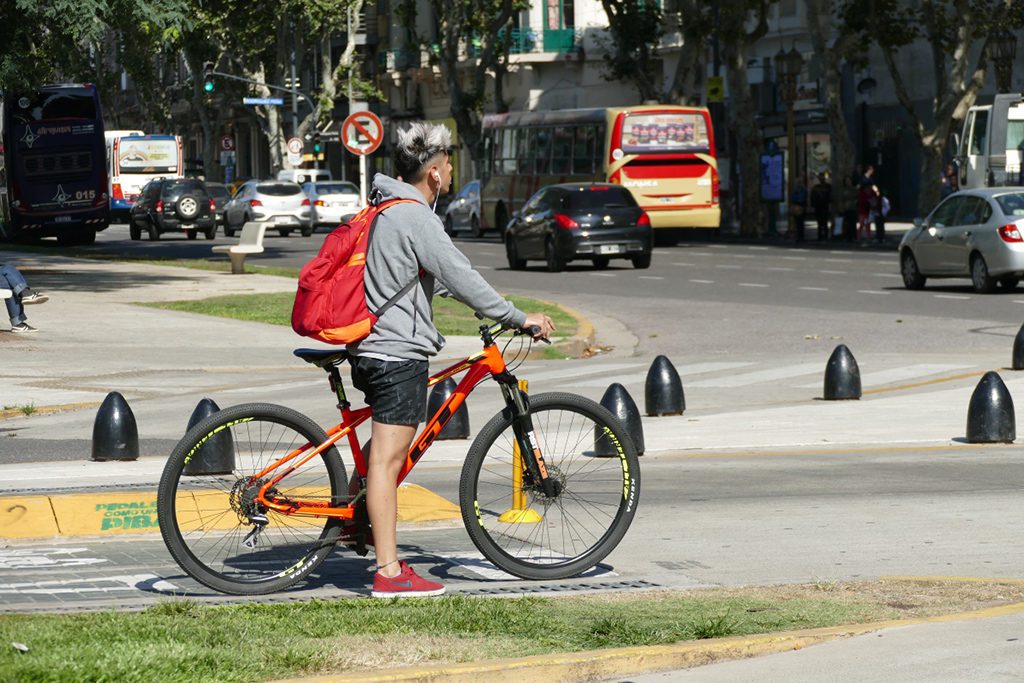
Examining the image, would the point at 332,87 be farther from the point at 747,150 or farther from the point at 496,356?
the point at 496,356

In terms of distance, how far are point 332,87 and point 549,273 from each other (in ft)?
147

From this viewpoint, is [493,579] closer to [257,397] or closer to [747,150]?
[257,397]

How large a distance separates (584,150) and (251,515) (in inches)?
1592

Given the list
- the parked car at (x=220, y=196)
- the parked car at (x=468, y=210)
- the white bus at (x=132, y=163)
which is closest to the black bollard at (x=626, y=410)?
the parked car at (x=468, y=210)

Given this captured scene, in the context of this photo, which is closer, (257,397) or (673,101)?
(257,397)

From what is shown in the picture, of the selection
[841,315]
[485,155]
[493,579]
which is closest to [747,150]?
[485,155]

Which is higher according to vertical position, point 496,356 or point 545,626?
point 496,356

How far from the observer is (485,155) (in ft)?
172

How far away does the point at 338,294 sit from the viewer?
6.86m

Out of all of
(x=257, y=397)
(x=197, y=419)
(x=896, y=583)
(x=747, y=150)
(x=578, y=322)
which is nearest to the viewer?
(x=896, y=583)

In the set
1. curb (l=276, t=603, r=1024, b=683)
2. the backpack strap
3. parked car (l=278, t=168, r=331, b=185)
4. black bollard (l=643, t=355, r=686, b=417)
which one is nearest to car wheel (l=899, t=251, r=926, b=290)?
black bollard (l=643, t=355, r=686, b=417)

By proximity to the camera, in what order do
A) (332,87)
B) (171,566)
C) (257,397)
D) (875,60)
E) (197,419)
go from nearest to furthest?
(171,566) < (197,419) < (257,397) < (875,60) < (332,87)

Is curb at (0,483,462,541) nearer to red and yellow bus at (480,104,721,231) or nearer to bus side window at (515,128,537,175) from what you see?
red and yellow bus at (480,104,721,231)

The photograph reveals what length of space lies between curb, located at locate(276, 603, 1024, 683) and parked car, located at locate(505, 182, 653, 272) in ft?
94.1
